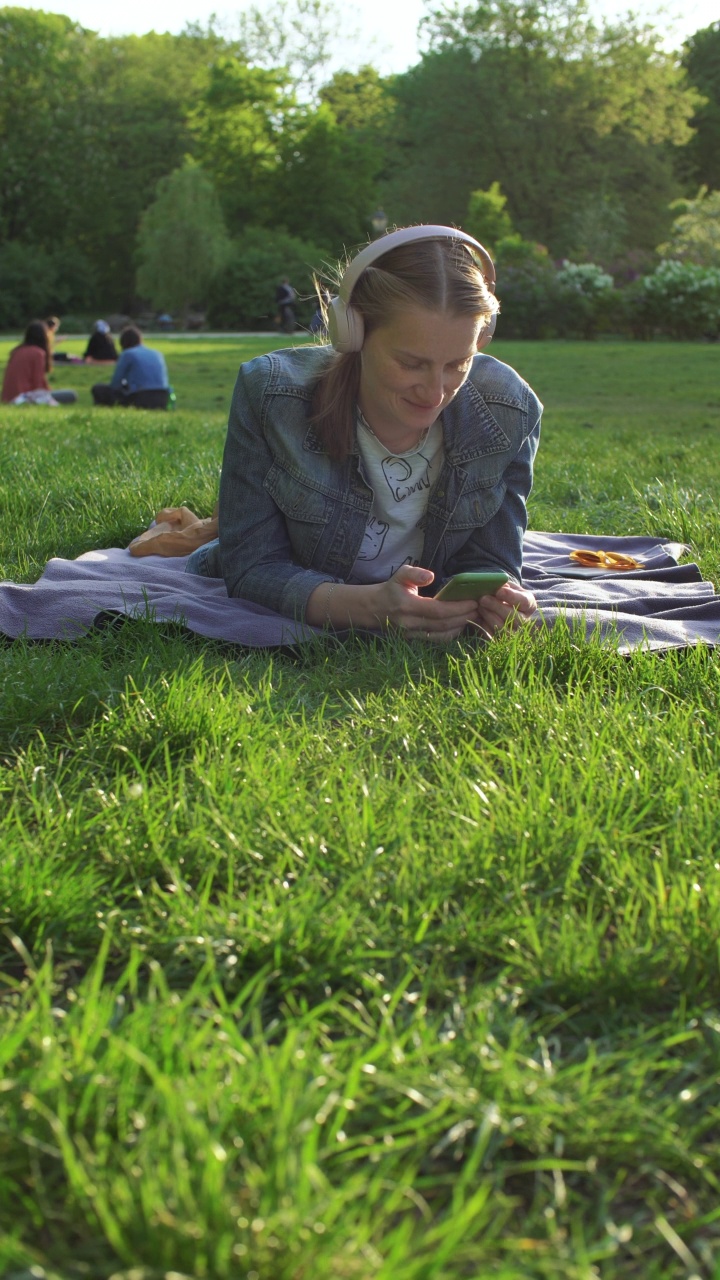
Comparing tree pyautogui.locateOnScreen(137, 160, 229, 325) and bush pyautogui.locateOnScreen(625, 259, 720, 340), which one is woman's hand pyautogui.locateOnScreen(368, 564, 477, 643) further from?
tree pyautogui.locateOnScreen(137, 160, 229, 325)

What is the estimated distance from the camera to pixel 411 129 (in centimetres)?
5556

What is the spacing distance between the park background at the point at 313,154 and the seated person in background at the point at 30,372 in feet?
71.6

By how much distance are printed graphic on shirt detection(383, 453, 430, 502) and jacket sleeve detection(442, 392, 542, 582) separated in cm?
26

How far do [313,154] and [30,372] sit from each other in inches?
1727

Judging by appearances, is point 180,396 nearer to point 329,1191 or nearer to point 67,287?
point 329,1191

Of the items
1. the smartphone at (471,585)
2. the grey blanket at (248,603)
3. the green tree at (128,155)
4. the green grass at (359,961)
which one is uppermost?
the green tree at (128,155)

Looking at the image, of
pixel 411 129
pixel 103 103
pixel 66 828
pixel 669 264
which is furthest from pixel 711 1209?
pixel 103 103

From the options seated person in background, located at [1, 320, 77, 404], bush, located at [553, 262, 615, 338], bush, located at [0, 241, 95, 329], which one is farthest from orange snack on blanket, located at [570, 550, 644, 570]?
bush, located at [0, 241, 95, 329]

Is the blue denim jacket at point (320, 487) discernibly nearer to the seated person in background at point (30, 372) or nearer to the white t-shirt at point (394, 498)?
the white t-shirt at point (394, 498)

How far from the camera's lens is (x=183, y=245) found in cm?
4416

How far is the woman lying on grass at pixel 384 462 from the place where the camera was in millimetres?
3531

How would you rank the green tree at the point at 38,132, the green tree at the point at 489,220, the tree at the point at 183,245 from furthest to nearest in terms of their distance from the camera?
the green tree at the point at 38,132 → the tree at the point at 183,245 → the green tree at the point at 489,220

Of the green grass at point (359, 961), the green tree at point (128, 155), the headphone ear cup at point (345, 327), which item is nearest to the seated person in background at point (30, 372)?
the headphone ear cup at point (345, 327)

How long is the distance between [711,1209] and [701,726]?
5.24ft
